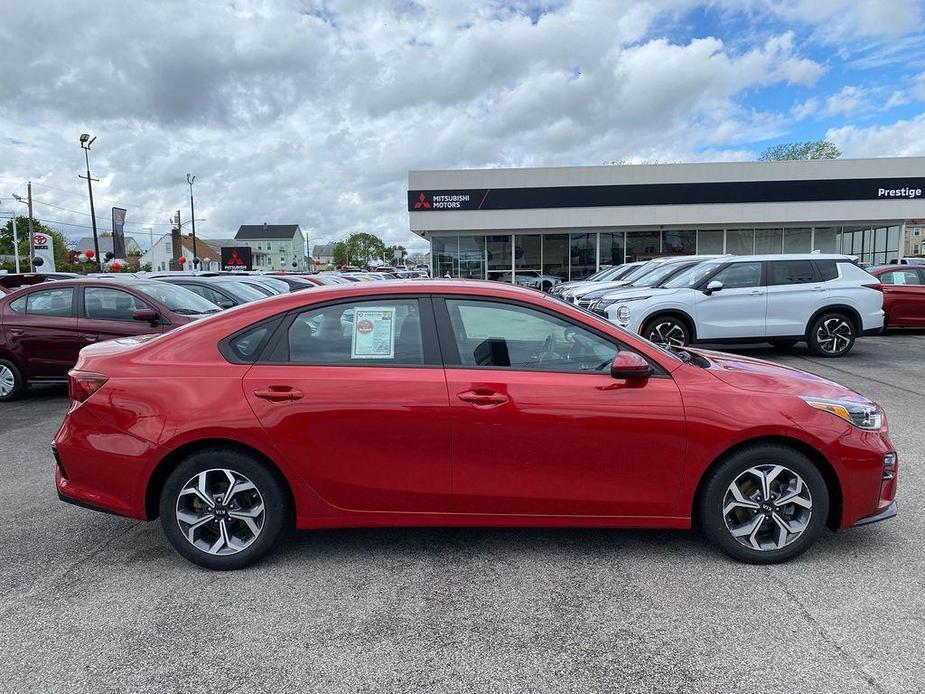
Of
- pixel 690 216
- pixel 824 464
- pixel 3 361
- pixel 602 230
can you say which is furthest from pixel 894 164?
pixel 3 361

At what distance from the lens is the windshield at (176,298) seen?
28.0 ft

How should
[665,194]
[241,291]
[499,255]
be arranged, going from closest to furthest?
[241,291]
[665,194]
[499,255]

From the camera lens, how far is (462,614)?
308 cm

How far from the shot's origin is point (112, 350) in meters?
3.86

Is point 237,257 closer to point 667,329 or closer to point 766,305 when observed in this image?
point 667,329

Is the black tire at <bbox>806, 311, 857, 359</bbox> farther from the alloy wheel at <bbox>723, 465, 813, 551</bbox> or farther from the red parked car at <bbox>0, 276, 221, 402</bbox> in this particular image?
the red parked car at <bbox>0, 276, 221, 402</bbox>

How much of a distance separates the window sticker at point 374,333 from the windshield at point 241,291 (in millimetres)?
8145

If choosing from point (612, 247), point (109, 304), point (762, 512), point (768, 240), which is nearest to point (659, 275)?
point (109, 304)

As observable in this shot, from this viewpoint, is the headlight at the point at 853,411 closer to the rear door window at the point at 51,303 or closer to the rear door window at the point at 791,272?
the rear door window at the point at 791,272

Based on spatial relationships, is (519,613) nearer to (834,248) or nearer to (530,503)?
(530,503)

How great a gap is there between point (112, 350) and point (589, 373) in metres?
2.78

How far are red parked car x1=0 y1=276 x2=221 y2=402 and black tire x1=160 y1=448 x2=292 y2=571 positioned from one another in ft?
17.4

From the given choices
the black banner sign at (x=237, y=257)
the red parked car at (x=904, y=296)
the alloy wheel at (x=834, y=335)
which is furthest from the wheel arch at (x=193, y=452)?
the black banner sign at (x=237, y=257)

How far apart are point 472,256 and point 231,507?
2556 cm
